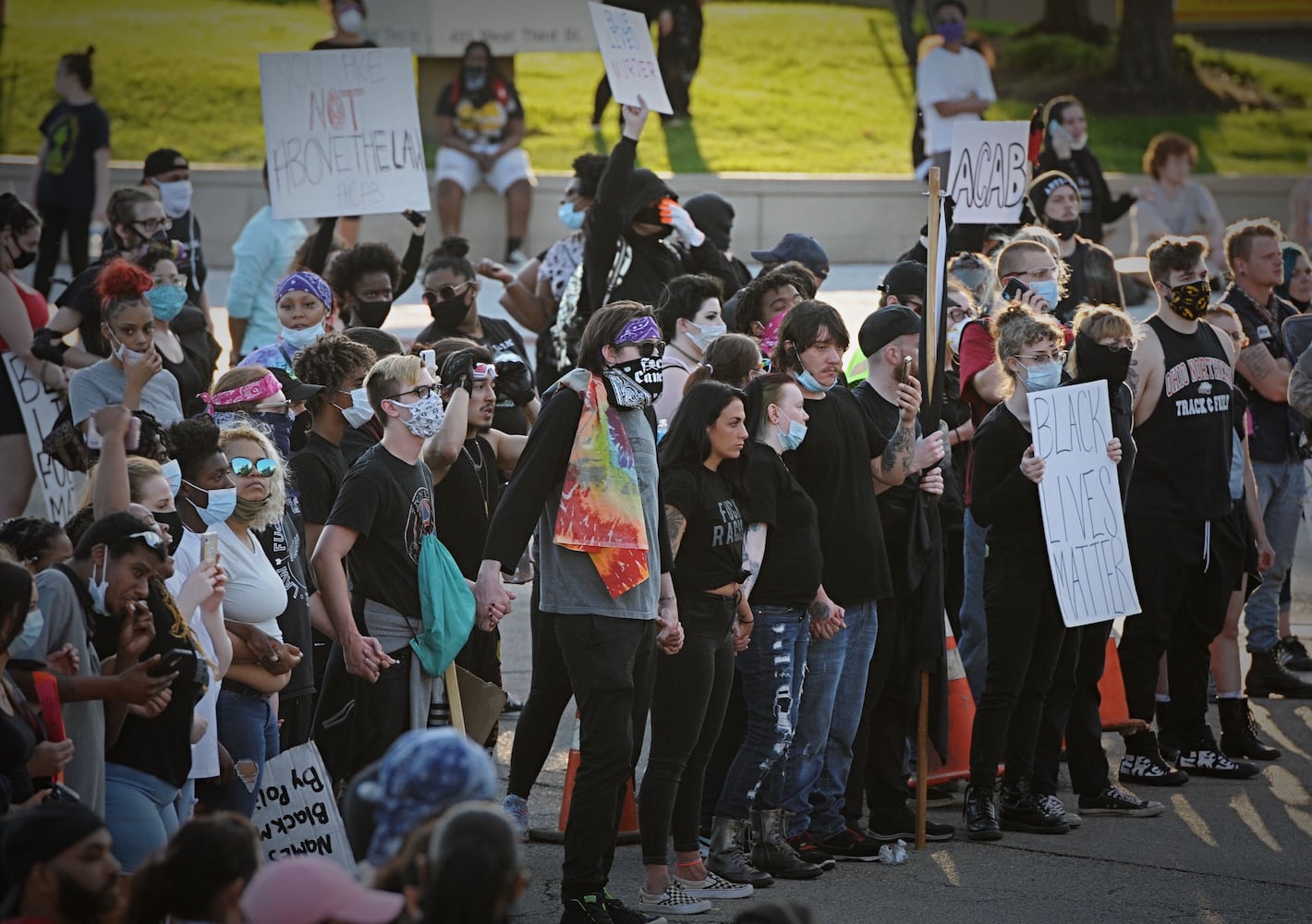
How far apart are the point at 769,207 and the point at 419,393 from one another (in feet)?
49.3

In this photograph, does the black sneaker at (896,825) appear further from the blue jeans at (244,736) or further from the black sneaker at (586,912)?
the blue jeans at (244,736)

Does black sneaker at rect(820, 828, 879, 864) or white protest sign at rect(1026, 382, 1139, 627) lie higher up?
white protest sign at rect(1026, 382, 1139, 627)

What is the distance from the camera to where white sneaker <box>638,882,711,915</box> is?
6441 mm

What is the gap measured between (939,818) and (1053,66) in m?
22.9

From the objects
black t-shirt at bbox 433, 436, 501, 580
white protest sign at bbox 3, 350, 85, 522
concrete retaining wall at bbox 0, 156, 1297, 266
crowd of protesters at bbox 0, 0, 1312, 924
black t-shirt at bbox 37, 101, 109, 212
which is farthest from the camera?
concrete retaining wall at bbox 0, 156, 1297, 266

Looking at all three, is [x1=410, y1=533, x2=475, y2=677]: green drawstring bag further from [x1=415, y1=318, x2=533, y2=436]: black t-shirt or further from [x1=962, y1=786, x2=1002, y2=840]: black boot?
[x1=962, y1=786, x2=1002, y2=840]: black boot

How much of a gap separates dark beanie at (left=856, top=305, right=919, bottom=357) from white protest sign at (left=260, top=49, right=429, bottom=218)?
3.32m

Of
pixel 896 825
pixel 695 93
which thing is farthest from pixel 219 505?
pixel 695 93

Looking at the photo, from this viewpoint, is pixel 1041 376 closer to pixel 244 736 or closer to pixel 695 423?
pixel 695 423

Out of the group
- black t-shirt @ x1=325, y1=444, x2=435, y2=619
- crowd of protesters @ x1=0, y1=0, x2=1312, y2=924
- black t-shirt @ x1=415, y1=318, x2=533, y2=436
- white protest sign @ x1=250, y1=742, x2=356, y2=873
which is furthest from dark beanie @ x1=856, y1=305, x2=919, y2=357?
white protest sign @ x1=250, y1=742, x2=356, y2=873

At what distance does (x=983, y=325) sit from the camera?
831cm

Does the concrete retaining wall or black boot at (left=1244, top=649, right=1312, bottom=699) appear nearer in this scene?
black boot at (left=1244, top=649, right=1312, bottom=699)

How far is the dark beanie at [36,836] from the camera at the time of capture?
389cm

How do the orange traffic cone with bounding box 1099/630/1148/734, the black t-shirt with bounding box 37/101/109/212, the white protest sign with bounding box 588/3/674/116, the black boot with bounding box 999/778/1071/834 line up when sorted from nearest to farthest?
the black boot with bounding box 999/778/1071/834, the orange traffic cone with bounding box 1099/630/1148/734, the white protest sign with bounding box 588/3/674/116, the black t-shirt with bounding box 37/101/109/212
